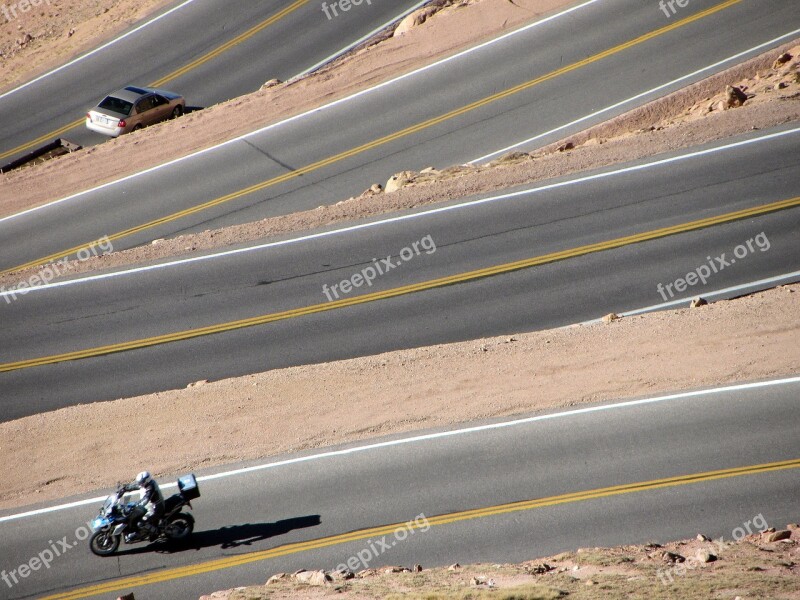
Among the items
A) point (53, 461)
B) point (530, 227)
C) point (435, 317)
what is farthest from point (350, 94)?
point (53, 461)

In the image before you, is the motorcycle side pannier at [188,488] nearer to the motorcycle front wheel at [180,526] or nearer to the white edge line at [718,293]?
the motorcycle front wheel at [180,526]

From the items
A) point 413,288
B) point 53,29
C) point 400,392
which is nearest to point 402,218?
point 413,288

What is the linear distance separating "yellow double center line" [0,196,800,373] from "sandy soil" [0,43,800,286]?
3499 mm

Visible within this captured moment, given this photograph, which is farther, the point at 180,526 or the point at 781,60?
the point at 781,60

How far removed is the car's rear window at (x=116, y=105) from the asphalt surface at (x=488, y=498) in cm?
1815

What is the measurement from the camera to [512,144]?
26688mm

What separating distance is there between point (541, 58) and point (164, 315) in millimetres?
16334

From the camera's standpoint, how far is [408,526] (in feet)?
47.5

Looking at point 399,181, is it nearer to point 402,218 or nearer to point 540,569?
point 402,218

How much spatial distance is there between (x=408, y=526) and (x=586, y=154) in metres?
14.3

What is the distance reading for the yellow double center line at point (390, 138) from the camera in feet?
83.3

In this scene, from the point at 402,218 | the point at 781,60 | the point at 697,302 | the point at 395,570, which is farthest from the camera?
the point at 781,60

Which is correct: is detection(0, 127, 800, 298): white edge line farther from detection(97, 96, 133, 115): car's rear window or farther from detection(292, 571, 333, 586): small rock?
detection(292, 571, 333, 586): small rock

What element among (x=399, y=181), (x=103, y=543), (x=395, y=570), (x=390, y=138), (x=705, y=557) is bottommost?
(x=705, y=557)
